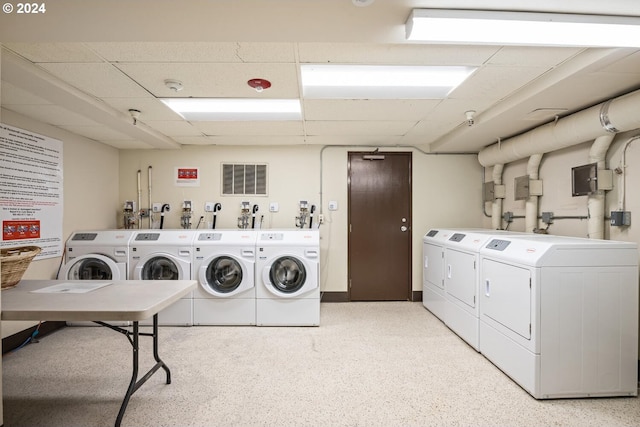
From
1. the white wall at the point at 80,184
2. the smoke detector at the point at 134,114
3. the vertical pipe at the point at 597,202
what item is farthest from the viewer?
the white wall at the point at 80,184

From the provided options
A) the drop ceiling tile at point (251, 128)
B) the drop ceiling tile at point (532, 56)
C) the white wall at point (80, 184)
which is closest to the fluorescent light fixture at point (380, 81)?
the drop ceiling tile at point (532, 56)

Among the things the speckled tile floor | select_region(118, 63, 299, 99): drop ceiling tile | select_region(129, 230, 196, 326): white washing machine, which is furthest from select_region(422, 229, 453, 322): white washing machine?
select_region(129, 230, 196, 326): white washing machine

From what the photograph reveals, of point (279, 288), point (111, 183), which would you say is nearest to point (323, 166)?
point (279, 288)

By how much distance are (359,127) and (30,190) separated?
3416 millimetres

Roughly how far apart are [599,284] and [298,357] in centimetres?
231

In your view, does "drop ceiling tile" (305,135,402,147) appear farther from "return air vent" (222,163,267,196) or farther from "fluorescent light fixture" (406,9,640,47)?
"fluorescent light fixture" (406,9,640,47)

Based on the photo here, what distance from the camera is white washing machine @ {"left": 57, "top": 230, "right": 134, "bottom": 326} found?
3.54 metres

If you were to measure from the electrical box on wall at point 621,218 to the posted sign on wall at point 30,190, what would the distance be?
5.14 m

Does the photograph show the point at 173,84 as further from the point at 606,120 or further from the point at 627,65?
the point at 606,120

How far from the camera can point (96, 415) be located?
2.01 m

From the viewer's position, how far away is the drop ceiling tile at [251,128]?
11.3ft

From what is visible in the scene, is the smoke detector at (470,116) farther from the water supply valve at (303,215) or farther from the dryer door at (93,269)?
the dryer door at (93,269)

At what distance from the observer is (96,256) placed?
3537 millimetres

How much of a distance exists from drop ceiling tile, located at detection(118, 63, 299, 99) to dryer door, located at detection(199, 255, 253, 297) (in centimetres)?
181
